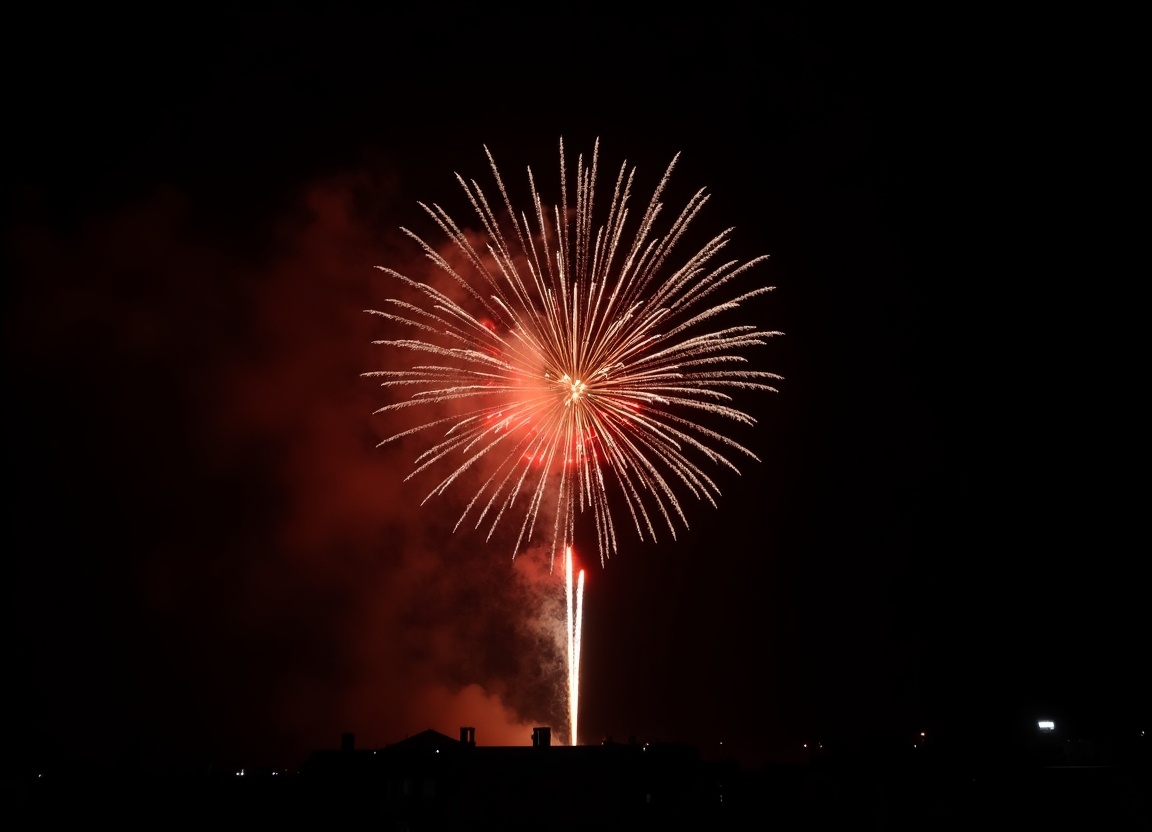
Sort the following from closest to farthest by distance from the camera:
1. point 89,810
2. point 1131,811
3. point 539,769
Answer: point 1131,811 < point 539,769 < point 89,810

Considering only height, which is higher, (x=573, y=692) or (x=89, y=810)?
(x=573, y=692)

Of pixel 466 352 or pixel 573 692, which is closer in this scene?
pixel 466 352

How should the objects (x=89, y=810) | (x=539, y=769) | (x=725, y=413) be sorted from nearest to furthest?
(x=725, y=413) → (x=539, y=769) → (x=89, y=810)

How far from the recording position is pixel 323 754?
43344mm

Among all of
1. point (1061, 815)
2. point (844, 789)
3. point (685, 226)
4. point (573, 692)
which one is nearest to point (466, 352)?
point (685, 226)

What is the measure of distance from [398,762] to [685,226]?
72.2 feet

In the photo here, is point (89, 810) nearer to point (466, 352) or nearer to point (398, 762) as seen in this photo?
point (398, 762)

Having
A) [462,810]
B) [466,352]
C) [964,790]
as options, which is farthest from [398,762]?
[964,790]

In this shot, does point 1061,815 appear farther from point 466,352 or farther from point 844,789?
point 466,352

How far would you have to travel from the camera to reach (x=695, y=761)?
145ft

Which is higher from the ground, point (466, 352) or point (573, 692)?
point (466, 352)

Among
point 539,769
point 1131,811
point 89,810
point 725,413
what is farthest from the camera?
point 89,810

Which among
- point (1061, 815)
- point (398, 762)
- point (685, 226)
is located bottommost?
point (1061, 815)

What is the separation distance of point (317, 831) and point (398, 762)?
3.65 meters
